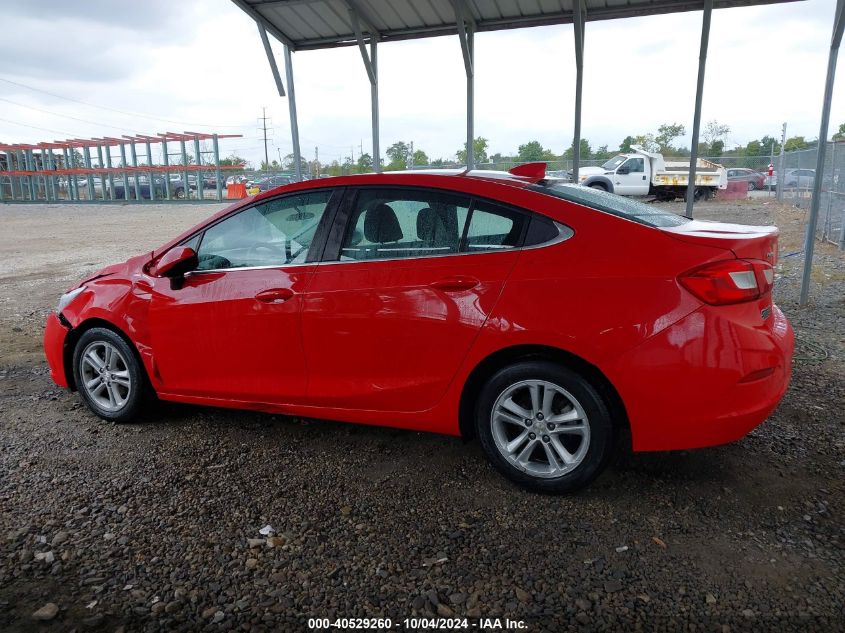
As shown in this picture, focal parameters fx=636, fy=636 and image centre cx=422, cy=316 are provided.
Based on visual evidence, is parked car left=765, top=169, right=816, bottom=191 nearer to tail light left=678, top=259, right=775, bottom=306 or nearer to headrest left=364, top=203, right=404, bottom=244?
tail light left=678, top=259, right=775, bottom=306

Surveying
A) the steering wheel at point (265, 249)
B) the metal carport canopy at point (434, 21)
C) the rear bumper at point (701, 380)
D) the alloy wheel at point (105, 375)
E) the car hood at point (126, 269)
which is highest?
the metal carport canopy at point (434, 21)

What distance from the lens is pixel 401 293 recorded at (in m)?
3.30

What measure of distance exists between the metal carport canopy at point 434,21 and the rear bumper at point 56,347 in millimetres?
4103

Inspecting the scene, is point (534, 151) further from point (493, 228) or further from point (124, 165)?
point (493, 228)

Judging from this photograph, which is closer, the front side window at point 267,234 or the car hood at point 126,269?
the front side window at point 267,234

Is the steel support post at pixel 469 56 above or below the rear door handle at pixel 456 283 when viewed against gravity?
above

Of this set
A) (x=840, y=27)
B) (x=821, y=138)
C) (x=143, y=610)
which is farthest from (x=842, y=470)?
(x=840, y=27)

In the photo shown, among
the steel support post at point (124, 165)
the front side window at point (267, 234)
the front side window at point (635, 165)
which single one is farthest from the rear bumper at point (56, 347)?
the steel support post at point (124, 165)

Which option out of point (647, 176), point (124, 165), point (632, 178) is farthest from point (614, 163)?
point (124, 165)

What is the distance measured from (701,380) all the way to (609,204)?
105 cm

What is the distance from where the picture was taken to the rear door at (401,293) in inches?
125

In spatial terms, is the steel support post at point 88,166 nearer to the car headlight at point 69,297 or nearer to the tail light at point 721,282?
the car headlight at point 69,297

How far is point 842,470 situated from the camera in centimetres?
342

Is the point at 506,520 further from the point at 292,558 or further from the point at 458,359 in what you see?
the point at 292,558
